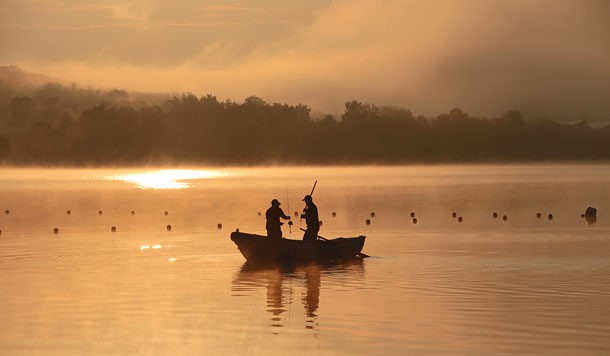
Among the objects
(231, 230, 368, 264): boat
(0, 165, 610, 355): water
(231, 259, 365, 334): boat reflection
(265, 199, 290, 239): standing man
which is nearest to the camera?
(0, 165, 610, 355): water

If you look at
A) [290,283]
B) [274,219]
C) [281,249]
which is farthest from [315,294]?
[274,219]

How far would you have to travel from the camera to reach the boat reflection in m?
29.5

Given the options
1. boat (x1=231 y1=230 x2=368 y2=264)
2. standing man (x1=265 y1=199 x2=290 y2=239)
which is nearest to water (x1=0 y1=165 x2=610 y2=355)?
boat (x1=231 y1=230 x2=368 y2=264)

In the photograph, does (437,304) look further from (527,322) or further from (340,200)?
(340,200)

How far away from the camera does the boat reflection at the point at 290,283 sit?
96.9 feet

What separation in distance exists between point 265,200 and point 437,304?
268ft

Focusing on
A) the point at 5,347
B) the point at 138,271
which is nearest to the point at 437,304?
the point at 5,347

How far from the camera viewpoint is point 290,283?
37.4 meters

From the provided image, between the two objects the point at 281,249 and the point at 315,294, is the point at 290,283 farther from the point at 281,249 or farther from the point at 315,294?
the point at 281,249

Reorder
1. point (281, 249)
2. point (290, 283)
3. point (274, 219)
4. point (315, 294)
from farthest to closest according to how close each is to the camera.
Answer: point (274, 219)
point (281, 249)
point (290, 283)
point (315, 294)

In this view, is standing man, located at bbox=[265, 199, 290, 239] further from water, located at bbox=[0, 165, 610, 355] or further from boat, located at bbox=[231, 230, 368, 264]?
water, located at bbox=[0, 165, 610, 355]

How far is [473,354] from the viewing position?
76.1 ft

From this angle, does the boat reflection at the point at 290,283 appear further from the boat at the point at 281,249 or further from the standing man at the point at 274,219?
the standing man at the point at 274,219

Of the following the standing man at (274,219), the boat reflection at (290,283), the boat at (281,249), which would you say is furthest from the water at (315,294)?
the standing man at (274,219)
